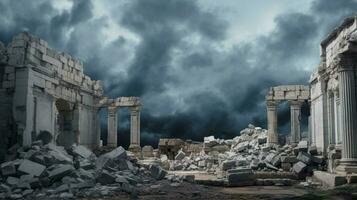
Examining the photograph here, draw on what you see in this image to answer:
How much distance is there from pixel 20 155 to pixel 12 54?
412 cm

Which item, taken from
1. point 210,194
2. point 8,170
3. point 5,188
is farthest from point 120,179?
point 8,170

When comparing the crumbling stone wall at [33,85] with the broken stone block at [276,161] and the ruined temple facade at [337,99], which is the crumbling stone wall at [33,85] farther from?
the ruined temple facade at [337,99]

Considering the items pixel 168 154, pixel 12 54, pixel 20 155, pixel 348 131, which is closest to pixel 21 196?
pixel 20 155

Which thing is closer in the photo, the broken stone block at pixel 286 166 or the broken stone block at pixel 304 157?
the broken stone block at pixel 304 157

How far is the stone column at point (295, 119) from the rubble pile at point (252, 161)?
1.95m

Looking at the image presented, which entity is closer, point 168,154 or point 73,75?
point 73,75

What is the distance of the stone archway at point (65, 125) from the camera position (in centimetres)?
2158

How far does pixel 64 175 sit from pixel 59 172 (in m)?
0.22

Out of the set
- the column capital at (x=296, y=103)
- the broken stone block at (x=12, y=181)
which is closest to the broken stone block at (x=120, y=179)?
the broken stone block at (x=12, y=181)

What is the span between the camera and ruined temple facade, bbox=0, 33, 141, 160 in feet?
56.2

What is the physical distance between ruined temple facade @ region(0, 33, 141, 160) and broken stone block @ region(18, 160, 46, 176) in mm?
2601

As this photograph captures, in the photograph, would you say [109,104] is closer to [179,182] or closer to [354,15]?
[179,182]

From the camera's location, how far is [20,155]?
1571 cm

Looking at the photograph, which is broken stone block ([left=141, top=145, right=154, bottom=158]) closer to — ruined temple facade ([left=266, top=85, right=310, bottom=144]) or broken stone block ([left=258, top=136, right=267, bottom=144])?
broken stone block ([left=258, top=136, right=267, bottom=144])
